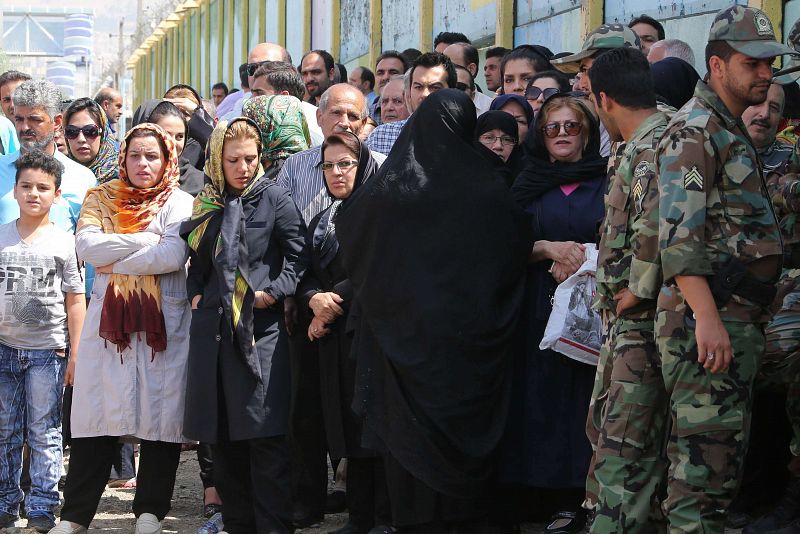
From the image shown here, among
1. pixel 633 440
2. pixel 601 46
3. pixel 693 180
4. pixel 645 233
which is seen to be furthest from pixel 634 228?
pixel 601 46

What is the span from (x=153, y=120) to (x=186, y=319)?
1.73 metres

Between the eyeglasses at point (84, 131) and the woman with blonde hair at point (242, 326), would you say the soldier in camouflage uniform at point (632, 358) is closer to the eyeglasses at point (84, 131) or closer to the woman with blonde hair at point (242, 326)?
the woman with blonde hair at point (242, 326)

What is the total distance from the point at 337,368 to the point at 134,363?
3.03 feet

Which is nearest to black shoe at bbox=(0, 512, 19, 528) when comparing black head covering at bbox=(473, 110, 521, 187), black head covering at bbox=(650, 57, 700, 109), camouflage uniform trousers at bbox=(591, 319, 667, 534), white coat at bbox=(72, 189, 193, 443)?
white coat at bbox=(72, 189, 193, 443)

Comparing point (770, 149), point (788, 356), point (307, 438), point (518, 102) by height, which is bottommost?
point (307, 438)

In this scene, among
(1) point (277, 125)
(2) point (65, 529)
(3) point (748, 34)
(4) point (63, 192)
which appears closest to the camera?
(3) point (748, 34)

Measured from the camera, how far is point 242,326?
534 cm

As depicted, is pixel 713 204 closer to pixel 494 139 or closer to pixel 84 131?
pixel 494 139

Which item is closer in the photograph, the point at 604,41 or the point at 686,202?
the point at 686,202

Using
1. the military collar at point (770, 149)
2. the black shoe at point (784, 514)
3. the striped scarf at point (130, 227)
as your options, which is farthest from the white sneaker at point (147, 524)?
the military collar at point (770, 149)

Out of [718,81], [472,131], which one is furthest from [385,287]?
[718,81]

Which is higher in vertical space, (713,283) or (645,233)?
(645,233)

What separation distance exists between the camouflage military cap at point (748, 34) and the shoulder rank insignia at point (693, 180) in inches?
17.6

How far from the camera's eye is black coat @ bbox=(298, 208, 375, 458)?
5523 mm
